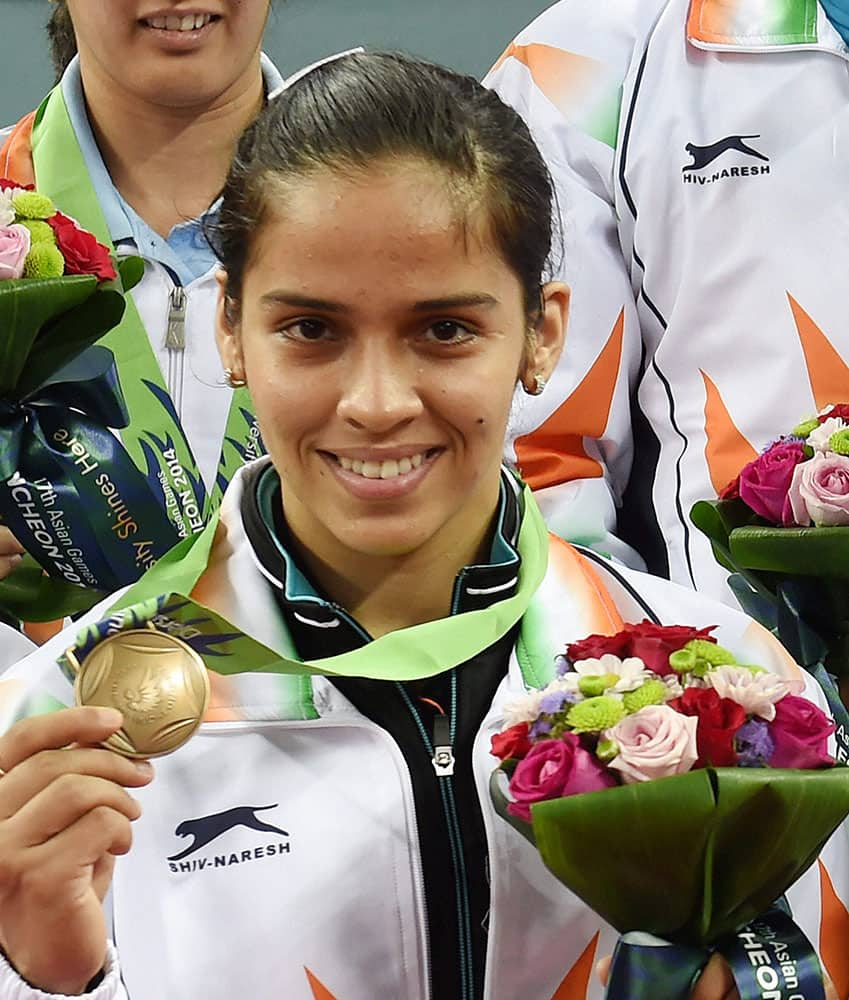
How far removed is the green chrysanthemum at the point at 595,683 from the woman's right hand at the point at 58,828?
295mm

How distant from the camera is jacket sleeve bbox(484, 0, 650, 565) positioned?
207 centimetres

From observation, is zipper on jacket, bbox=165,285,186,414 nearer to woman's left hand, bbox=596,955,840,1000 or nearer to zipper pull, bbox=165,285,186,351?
zipper pull, bbox=165,285,186,351

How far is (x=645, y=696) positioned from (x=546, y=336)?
391 mm

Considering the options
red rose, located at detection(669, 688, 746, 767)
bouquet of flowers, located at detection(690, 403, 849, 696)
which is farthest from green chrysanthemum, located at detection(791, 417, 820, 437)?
red rose, located at detection(669, 688, 746, 767)

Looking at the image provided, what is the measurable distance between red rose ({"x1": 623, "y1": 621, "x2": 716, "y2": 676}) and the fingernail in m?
0.37

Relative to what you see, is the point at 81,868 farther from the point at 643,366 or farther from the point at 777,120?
the point at 777,120

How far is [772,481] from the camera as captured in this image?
1.56 metres

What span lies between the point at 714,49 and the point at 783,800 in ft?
4.06

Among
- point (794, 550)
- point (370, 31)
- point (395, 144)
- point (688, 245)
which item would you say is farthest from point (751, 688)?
point (370, 31)

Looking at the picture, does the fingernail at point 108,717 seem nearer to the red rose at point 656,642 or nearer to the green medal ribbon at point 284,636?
the green medal ribbon at point 284,636

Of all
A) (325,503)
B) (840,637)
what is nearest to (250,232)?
(325,503)

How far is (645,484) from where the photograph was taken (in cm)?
216

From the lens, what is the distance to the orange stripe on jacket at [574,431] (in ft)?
6.76

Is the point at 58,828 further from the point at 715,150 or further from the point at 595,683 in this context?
the point at 715,150
